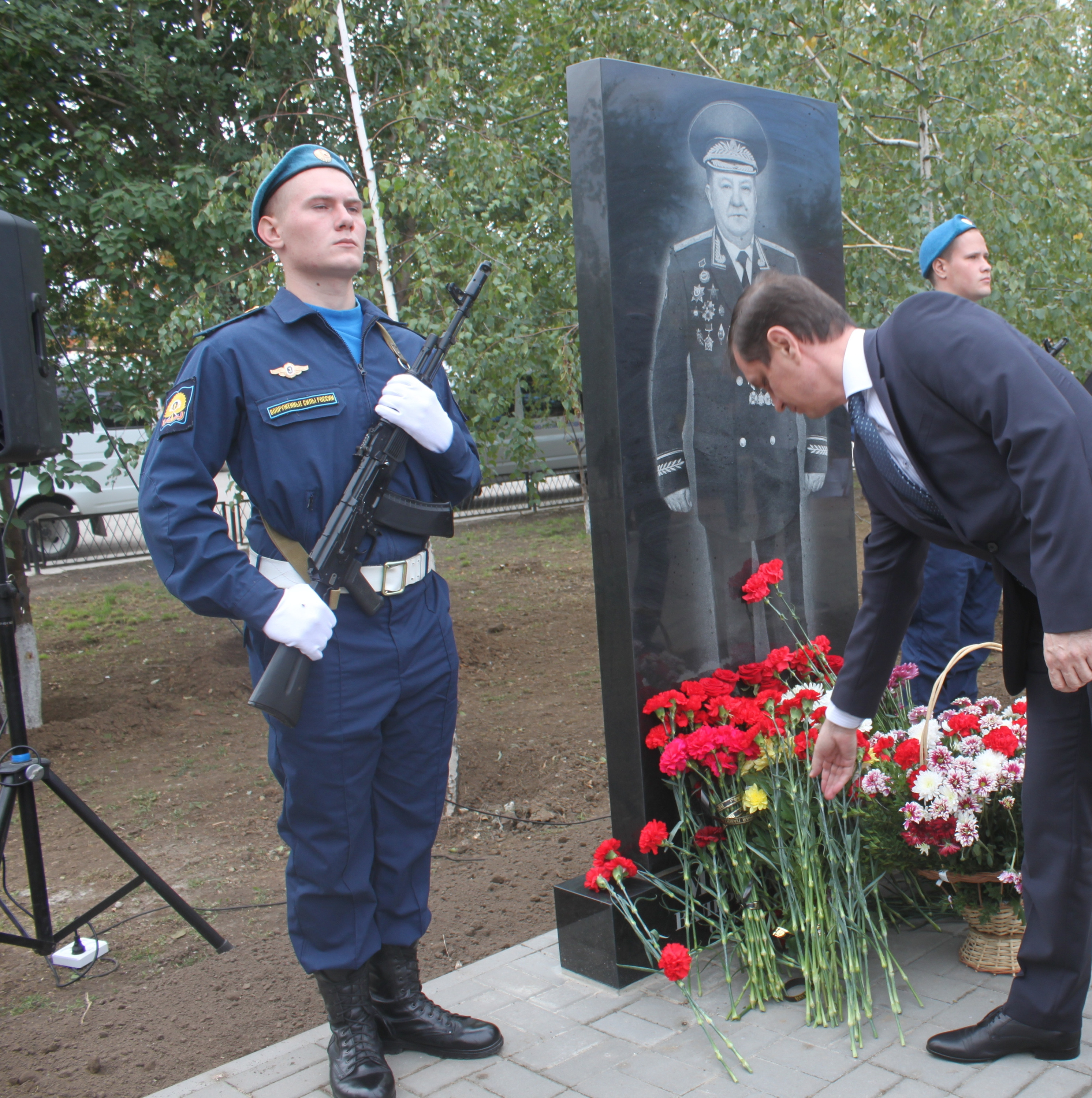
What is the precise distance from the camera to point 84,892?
393 cm

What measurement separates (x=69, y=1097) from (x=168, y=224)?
4.25 m

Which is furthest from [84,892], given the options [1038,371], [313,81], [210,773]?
[313,81]

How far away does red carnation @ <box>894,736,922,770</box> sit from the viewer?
9.29 ft

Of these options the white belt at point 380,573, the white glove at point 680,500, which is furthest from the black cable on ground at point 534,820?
the white belt at point 380,573

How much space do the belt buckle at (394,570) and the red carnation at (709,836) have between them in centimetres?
108

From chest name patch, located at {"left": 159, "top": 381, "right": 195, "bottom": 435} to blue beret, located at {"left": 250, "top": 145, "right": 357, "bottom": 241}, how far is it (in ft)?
1.57

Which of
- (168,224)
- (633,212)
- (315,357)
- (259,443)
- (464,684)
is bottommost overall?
(464,684)

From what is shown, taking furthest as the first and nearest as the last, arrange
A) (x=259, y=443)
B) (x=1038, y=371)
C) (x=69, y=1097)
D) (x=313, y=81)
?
(x=313, y=81), (x=69, y=1097), (x=259, y=443), (x=1038, y=371)

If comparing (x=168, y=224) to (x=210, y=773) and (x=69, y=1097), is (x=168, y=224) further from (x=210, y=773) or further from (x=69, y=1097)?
(x=69, y=1097)

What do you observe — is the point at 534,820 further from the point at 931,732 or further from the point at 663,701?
the point at 931,732

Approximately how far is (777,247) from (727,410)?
0.64 m

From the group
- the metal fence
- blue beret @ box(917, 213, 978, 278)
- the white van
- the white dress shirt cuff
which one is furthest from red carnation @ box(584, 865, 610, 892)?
the metal fence

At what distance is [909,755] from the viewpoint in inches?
112

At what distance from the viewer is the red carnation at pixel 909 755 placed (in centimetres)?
283
